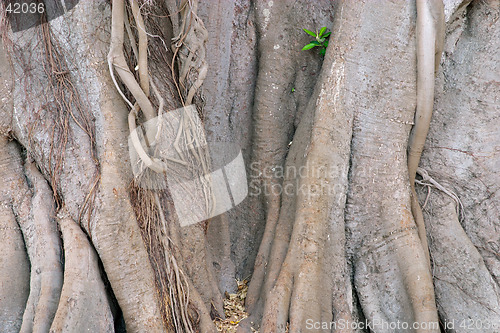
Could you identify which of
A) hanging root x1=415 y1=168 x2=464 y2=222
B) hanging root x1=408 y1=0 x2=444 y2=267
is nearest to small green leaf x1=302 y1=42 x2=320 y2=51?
hanging root x1=408 y1=0 x2=444 y2=267

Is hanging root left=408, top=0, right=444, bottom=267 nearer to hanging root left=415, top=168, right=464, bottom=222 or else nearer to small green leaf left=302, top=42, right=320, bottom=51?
hanging root left=415, top=168, right=464, bottom=222

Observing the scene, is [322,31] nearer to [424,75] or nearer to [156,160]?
[424,75]

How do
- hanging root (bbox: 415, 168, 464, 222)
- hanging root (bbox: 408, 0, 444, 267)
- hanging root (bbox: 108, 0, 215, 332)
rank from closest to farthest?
hanging root (bbox: 108, 0, 215, 332) < hanging root (bbox: 408, 0, 444, 267) < hanging root (bbox: 415, 168, 464, 222)

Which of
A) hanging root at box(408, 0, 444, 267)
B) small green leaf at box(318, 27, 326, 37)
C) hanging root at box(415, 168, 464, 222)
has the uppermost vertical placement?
small green leaf at box(318, 27, 326, 37)

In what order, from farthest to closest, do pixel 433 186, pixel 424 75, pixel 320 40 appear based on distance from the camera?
pixel 320 40, pixel 433 186, pixel 424 75

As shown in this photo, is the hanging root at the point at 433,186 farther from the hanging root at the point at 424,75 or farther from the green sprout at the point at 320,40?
the green sprout at the point at 320,40

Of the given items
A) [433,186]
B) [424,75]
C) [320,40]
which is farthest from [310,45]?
[433,186]

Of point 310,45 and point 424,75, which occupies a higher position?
point 310,45

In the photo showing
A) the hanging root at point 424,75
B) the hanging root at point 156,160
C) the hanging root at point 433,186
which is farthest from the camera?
the hanging root at point 433,186

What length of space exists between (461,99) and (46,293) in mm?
3315

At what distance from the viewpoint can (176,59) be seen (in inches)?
141

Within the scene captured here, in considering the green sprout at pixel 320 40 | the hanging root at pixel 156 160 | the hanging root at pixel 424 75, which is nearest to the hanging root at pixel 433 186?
the hanging root at pixel 424 75

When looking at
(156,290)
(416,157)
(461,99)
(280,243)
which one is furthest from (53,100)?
(461,99)

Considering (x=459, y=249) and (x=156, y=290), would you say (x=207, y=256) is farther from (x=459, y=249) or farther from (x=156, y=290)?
(x=459, y=249)
